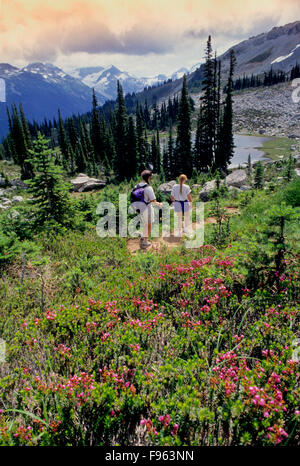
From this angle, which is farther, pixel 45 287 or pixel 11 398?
pixel 45 287

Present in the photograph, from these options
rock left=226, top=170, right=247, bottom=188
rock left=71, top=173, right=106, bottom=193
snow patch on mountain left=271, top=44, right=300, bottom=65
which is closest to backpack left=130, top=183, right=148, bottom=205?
rock left=226, top=170, right=247, bottom=188

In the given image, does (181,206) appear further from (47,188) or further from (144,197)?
(47,188)

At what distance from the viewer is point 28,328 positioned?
3.60m

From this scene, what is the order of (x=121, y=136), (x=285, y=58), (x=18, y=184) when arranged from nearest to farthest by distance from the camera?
(x=121, y=136) → (x=18, y=184) → (x=285, y=58)

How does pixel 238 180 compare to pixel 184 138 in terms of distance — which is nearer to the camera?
pixel 238 180

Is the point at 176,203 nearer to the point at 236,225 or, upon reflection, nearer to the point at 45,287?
the point at 236,225

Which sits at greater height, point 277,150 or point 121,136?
point 121,136

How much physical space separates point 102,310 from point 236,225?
632cm

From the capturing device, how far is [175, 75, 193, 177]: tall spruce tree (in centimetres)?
3569

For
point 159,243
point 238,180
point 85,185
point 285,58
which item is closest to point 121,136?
point 85,185

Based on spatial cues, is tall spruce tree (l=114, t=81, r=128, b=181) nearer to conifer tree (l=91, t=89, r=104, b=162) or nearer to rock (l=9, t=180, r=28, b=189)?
conifer tree (l=91, t=89, r=104, b=162)

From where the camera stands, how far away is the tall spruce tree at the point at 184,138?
35.7 metres

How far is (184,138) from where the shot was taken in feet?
118
